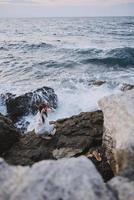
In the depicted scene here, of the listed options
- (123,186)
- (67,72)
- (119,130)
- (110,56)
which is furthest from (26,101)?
(110,56)

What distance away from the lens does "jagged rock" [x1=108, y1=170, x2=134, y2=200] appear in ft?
13.6

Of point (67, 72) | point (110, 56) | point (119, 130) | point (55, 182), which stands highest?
point (55, 182)

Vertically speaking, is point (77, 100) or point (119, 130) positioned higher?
point (119, 130)

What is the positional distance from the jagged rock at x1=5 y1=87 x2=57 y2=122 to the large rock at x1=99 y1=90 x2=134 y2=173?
5923mm

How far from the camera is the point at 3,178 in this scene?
4.52 meters

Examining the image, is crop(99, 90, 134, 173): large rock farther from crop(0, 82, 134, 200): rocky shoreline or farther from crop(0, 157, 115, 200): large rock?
crop(0, 157, 115, 200): large rock

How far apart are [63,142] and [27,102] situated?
5.43 m

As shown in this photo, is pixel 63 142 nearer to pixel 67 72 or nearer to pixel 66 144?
pixel 66 144

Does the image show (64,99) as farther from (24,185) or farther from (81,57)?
(81,57)

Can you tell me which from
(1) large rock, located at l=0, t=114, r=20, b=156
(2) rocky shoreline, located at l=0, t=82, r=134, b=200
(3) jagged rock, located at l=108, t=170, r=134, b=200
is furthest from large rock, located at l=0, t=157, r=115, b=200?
(1) large rock, located at l=0, t=114, r=20, b=156

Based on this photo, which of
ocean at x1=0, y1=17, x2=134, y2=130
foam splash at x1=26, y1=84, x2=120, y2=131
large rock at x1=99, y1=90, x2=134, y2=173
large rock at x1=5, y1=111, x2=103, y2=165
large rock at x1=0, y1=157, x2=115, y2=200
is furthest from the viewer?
ocean at x1=0, y1=17, x2=134, y2=130

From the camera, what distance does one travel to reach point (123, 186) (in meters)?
4.31

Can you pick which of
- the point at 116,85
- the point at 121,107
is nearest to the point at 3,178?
the point at 121,107

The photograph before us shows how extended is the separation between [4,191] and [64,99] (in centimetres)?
1109
